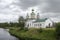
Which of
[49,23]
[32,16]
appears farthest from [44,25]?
[32,16]

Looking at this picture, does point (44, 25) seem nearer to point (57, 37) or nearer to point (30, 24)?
point (30, 24)

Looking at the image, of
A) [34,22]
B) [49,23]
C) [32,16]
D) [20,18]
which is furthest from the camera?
[20,18]

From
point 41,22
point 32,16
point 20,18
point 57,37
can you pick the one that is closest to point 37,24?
A: point 41,22

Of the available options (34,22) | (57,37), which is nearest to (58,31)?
(57,37)

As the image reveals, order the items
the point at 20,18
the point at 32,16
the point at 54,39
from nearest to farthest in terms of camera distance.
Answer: the point at 54,39 < the point at 32,16 < the point at 20,18

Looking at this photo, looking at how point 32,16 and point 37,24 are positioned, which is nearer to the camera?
point 37,24

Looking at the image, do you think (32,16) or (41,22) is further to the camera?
(32,16)

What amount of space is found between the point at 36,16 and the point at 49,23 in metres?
24.1

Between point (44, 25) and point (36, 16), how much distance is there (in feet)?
78.2

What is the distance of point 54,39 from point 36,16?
66.7 m

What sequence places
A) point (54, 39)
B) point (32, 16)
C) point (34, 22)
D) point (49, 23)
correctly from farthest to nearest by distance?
1. point (32, 16)
2. point (34, 22)
3. point (49, 23)
4. point (54, 39)

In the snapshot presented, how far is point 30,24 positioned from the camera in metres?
98.1

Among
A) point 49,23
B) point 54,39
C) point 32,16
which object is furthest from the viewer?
point 32,16

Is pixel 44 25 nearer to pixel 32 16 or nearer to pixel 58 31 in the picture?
pixel 32 16
